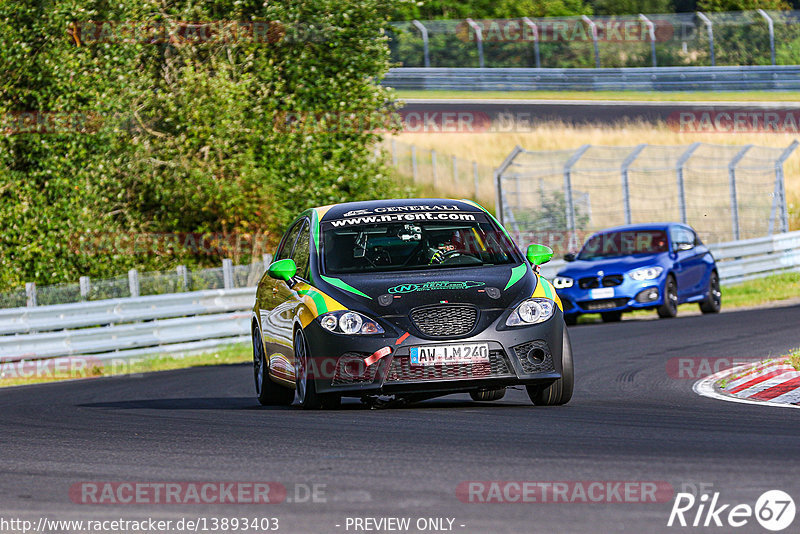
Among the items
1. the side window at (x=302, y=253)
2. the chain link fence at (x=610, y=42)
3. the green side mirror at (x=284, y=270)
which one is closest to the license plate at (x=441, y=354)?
the side window at (x=302, y=253)

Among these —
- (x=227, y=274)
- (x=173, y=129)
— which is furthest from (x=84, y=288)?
(x=173, y=129)

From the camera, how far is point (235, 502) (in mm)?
6391

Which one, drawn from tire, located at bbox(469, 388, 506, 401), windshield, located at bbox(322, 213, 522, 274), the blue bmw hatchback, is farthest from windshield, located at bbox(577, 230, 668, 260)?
windshield, located at bbox(322, 213, 522, 274)

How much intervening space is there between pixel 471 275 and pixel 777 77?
40.9 metres

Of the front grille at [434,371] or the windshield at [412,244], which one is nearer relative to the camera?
the front grille at [434,371]

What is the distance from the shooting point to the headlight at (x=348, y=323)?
9672mm

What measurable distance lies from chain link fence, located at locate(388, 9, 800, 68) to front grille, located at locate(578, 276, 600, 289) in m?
26.9

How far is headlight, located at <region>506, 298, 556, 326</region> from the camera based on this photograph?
9781mm

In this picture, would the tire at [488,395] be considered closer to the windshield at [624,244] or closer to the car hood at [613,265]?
the car hood at [613,265]

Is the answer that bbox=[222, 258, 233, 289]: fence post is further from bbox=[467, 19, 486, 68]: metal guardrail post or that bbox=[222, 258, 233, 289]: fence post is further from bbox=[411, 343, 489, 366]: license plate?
bbox=[467, 19, 486, 68]: metal guardrail post

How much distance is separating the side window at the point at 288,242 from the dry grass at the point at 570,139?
33175 mm

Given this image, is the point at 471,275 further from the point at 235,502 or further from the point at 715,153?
the point at 715,153

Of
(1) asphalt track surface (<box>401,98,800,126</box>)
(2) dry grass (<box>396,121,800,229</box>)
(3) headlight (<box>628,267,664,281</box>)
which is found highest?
(3) headlight (<box>628,267,664,281</box>)

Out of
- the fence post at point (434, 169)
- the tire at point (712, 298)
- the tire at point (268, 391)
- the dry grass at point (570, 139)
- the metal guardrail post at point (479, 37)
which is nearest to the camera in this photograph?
the tire at point (268, 391)
